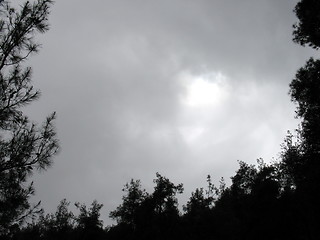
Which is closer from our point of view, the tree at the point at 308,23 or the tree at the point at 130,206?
the tree at the point at 308,23

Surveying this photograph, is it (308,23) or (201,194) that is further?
(201,194)

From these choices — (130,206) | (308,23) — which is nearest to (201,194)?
(130,206)

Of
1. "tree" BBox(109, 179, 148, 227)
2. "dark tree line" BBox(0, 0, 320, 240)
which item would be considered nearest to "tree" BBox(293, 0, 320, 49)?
"dark tree line" BBox(0, 0, 320, 240)

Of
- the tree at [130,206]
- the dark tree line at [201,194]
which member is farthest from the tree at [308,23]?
the tree at [130,206]

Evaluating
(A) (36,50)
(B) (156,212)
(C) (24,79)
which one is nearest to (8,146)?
(C) (24,79)

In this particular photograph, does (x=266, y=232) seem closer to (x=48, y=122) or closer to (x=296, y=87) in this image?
(x=296, y=87)

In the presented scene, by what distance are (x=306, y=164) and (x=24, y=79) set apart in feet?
74.0

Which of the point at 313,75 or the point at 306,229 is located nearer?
the point at 313,75

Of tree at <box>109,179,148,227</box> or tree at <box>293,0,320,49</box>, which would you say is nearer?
tree at <box>293,0,320,49</box>

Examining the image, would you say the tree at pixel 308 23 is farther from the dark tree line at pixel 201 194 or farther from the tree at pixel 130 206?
the tree at pixel 130 206

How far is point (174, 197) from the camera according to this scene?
181 feet

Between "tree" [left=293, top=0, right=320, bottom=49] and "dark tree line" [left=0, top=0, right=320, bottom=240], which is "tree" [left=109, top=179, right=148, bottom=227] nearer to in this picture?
→ "dark tree line" [left=0, top=0, right=320, bottom=240]

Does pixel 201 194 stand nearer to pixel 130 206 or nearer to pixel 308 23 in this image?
pixel 130 206

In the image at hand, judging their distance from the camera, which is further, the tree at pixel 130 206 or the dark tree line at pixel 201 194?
the tree at pixel 130 206
